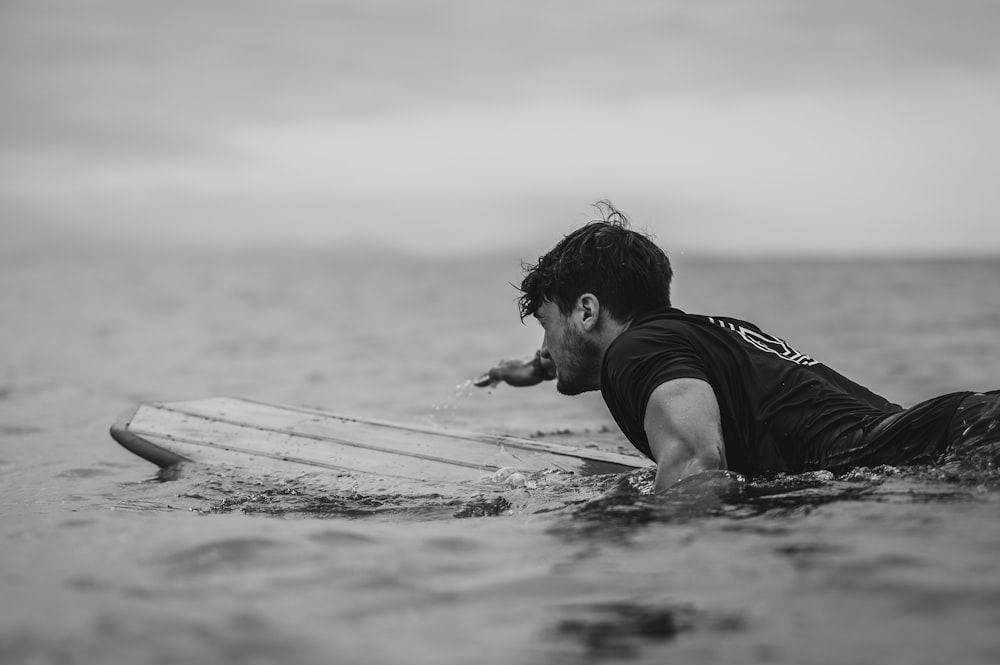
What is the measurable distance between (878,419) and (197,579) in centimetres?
231

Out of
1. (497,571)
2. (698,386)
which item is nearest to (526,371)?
(698,386)

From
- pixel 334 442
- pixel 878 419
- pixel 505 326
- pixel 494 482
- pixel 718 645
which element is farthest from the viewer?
pixel 505 326

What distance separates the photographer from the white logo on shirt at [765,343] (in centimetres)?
350

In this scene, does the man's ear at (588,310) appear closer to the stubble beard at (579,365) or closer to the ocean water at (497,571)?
the stubble beard at (579,365)

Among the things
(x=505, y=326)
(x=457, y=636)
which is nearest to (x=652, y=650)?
(x=457, y=636)

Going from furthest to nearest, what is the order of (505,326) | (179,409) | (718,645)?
(505,326) → (179,409) → (718,645)

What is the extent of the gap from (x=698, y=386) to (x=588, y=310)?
2.07 feet

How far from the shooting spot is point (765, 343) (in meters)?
3.55

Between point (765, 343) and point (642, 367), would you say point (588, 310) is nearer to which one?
point (642, 367)

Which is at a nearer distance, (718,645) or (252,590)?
(718,645)

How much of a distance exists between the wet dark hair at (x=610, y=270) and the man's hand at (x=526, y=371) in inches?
42.2

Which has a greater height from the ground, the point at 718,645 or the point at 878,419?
the point at 878,419

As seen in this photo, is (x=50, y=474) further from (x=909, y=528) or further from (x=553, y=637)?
(x=909, y=528)

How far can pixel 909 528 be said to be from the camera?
2.83 meters
